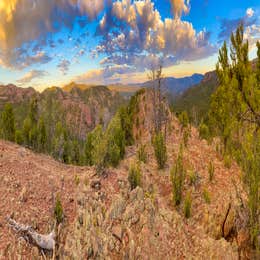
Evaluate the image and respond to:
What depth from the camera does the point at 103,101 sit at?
575ft

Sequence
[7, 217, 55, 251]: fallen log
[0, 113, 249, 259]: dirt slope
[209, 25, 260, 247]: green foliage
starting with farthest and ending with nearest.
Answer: [0, 113, 249, 259]: dirt slope
[7, 217, 55, 251]: fallen log
[209, 25, 260, 247]: green foliage

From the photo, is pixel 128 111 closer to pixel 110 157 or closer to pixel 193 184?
pixel 110 157

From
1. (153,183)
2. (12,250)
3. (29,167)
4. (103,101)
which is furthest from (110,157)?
(103,101)

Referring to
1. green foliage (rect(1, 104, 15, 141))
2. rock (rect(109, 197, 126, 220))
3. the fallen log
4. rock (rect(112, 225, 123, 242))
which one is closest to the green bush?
rock (rect(109, 197, 126, 220))

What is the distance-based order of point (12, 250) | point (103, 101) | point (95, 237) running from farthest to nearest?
point (103, 101), point (95, 237), point (12, 250)

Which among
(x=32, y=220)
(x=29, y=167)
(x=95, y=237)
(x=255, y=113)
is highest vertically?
(x=255, y=113)

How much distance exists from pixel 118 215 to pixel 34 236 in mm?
3104

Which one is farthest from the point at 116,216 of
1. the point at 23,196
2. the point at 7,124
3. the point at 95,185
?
the point at 7,124

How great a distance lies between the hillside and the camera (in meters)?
7.82

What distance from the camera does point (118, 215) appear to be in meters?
9.15

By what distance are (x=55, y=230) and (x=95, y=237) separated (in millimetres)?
1350

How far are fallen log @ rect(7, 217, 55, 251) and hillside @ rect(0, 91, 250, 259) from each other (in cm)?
21

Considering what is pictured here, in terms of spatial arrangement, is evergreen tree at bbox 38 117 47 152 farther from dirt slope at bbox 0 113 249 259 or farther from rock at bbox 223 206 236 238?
rock at bbox 223 206 236 238

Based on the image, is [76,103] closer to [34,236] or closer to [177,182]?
[177,182]
